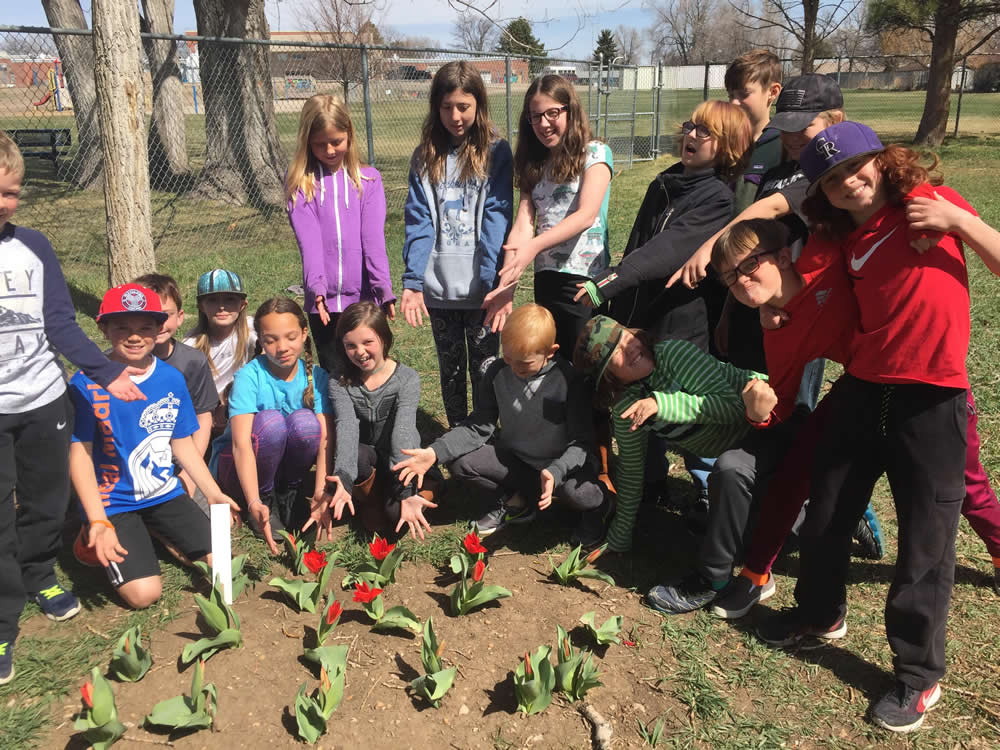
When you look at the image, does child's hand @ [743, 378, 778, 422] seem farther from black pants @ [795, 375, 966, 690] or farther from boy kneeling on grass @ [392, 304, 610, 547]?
boy kneeling on grass @ [392, 304, 610, 547]

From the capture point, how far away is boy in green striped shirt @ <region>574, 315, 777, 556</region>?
2.83 meters

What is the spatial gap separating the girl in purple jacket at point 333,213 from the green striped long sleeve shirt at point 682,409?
149cm

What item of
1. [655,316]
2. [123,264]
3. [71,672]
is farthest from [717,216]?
[123,264]

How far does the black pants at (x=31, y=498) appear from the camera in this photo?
103 inches

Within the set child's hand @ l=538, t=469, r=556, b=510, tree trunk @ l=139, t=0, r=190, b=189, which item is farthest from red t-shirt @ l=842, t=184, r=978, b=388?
tree trunk @ l=139, t=0, r=190, b=189

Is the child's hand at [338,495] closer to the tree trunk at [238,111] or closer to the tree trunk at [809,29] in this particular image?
the tree trunk at [238,111]

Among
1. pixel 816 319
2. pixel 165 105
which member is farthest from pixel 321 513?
pixel 165 105

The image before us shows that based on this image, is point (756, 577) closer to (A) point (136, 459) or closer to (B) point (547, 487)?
(B) point (547, 487)

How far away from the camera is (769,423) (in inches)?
107

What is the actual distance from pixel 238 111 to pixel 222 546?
1041cm

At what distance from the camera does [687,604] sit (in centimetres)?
291

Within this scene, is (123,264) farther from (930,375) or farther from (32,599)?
(930,375)

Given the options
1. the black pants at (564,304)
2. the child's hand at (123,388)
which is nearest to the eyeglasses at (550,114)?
the black pants at (564,304)

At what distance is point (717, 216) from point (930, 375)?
1.15 m
